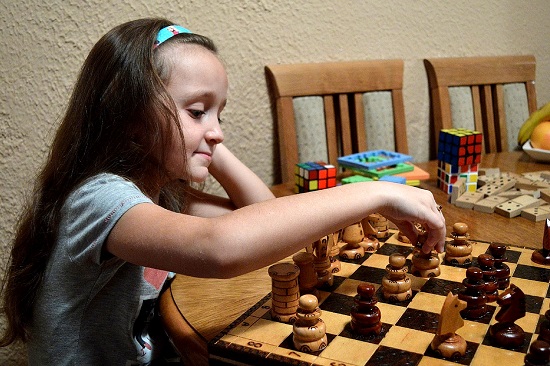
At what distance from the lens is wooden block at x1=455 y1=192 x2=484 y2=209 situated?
1.55m

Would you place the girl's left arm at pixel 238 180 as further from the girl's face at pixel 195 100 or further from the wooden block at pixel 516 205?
the wooden block at pixel 516 205

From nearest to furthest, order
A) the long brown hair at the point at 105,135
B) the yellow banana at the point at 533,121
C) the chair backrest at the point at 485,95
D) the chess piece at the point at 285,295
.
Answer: the chess piece at the point at 285,295 → the long brown hair at the point at 105,135 → the yellow banana at the point at 533,121 → the chair backrest at the point at 485,95

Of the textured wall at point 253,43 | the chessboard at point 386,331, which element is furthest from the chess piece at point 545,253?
the textured wall at point 253,43

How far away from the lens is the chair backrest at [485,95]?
244 cm

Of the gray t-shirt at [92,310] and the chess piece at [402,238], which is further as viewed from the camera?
the chess piece at [402,238]

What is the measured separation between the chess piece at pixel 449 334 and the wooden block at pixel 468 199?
28.8 inches

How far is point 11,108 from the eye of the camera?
5.09ft

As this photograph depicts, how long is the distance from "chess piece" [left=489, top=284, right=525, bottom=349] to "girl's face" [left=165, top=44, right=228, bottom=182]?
22.7 inches

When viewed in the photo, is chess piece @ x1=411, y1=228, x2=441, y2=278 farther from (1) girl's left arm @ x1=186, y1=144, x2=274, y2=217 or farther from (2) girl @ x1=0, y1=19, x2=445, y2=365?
(1) girl's left arm @ x1=186, y1=144, x2=274, y2=217

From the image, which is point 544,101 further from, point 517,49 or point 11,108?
point 11,108

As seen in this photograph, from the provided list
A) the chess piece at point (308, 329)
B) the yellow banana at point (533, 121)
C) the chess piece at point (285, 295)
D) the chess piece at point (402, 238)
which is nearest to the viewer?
the chess piece at point (308, 329)

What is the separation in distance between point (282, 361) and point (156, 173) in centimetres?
48

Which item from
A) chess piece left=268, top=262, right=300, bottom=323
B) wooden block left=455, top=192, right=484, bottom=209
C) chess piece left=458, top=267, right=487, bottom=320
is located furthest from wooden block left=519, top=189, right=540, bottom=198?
chess piece left=268, top=262, right=300, bottom=323

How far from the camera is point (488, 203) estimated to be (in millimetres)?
1528
